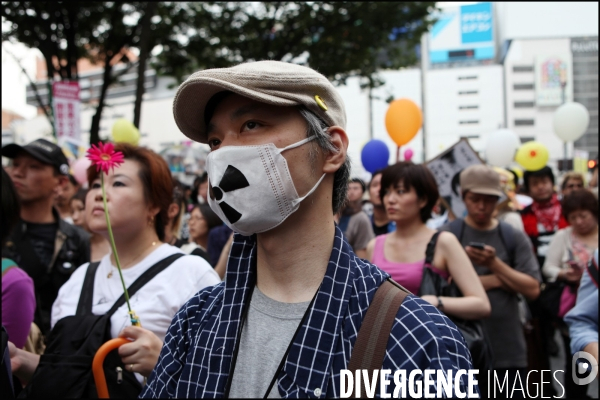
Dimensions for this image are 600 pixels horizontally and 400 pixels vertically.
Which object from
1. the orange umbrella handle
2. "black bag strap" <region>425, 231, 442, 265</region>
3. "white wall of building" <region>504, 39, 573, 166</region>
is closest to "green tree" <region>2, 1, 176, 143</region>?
"black bag strap" <region>425, 231, 442, 265</region>

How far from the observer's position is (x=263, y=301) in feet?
5.59

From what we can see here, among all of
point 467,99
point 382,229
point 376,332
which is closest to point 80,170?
point 382,229

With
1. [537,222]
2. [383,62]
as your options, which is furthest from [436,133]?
[537,222]

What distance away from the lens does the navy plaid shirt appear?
1.42 meters

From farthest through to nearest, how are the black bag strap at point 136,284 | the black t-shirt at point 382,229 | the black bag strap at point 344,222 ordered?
1. the black t-shirt at point 382,229
2. the black bag strap at point 344,222
3. the black bag strap at point 136,284

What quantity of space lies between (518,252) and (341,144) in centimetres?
281

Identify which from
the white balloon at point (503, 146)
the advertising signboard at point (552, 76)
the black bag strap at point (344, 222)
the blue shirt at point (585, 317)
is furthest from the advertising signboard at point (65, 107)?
the advertising signboard at point (552, 76)

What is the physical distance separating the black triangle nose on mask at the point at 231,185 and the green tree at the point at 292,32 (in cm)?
1098

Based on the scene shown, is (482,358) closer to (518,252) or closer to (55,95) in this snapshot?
(518,252)

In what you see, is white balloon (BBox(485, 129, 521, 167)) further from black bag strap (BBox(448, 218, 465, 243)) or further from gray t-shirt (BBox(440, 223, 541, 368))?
gray t-shirt (BBox(440, 223, 541, 368))

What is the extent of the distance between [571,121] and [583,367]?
32.3 ft

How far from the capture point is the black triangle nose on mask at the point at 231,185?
66.6 inches

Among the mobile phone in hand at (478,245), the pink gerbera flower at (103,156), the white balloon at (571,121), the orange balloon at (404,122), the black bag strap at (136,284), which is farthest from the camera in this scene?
the white balloon at (571,121)

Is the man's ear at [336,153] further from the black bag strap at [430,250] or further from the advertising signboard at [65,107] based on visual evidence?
the advertising signboard at [65,107]
